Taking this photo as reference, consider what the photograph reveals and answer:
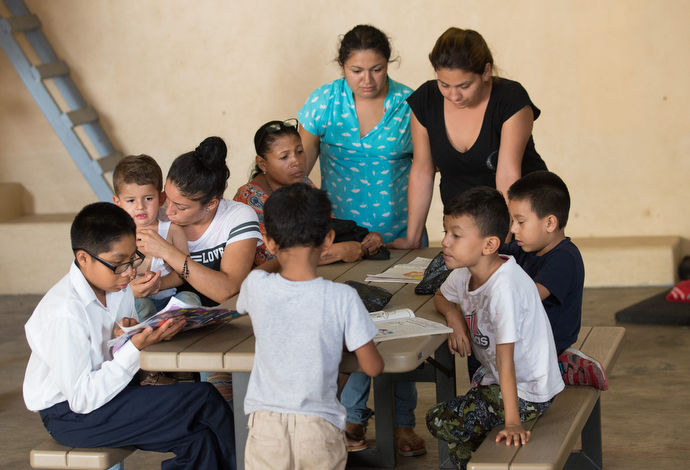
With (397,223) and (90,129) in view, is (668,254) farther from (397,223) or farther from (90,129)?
(90,129)

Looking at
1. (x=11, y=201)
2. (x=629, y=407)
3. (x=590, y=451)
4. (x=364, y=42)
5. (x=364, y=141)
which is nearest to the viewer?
(x=590, y=451)

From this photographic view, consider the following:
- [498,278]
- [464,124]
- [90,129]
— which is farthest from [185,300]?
[90,129]

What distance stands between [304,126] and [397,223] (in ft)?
2.00

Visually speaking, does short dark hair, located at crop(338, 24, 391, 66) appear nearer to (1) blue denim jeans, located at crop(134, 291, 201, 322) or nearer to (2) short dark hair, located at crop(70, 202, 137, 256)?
(1) blue denim jeans, located at crop(134, 291, 201, 322)

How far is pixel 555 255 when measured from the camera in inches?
90.6

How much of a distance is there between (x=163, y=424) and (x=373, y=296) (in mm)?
713

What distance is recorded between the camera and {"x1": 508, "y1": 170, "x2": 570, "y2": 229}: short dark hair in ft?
7.77

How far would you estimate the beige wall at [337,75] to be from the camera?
5.78m

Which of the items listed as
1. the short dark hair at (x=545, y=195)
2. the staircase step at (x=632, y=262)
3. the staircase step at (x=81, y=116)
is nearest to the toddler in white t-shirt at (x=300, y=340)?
the short dark hair at (x=545, y=195)

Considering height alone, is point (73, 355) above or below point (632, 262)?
above

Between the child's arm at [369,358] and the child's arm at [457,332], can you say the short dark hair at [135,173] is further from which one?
the child's arm at [369,358]

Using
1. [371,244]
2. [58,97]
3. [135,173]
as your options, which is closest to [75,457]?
[135,173]

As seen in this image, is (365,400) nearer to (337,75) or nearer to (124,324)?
(124,324)

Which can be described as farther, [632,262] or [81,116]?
[81,116]
